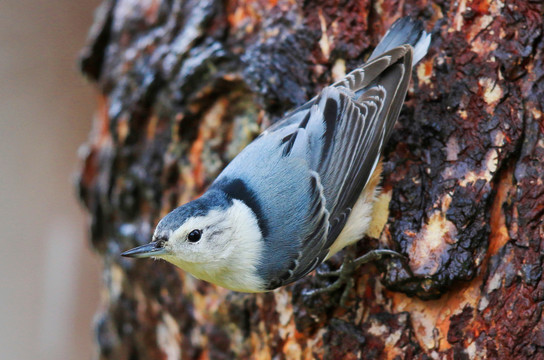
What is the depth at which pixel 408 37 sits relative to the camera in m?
1.80

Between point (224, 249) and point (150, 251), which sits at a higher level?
point (150, 251)

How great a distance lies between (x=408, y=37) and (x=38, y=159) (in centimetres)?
290

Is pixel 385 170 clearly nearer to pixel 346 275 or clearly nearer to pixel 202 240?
pixel 346 275

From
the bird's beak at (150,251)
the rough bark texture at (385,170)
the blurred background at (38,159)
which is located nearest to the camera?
the rough bark texture at (385,170)

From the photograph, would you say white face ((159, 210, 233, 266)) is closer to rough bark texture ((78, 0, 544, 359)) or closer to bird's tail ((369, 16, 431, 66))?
rough bark texture ((78, 0, 544, 359))

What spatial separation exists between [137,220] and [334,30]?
1.15 meters

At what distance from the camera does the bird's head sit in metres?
1.76

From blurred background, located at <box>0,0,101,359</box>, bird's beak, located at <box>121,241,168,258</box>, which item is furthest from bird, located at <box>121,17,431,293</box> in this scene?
blurred background, located at <box>0,0,101,359</box>

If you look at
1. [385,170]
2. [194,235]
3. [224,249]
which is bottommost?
[385,170]

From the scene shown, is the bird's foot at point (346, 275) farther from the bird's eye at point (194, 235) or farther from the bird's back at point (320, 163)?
the bird's eye at point (194, 235)

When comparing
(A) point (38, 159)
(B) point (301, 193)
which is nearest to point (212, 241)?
(B) point (301, 193)

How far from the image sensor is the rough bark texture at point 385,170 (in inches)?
64.3

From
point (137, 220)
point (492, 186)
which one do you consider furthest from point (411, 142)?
point (137, 220)

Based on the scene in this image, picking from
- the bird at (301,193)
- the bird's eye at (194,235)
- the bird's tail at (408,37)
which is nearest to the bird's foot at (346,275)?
the bird at (301,193)
